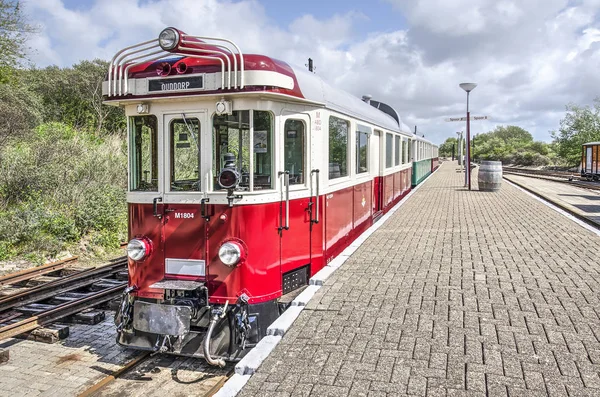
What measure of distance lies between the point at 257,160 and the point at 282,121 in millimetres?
547

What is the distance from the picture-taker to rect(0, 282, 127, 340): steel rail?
6.30 m

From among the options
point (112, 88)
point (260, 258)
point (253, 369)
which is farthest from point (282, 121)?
point (253, 369)

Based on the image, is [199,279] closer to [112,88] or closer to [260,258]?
[260,258]

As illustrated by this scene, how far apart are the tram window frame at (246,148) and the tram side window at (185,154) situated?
8.3 inches

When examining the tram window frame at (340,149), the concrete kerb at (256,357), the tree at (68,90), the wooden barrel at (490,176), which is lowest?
the concrete kerb at (256,357)

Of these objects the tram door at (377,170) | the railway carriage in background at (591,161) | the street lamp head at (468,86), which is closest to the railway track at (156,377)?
the tram door at (377,170)

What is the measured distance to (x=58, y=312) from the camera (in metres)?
6.96

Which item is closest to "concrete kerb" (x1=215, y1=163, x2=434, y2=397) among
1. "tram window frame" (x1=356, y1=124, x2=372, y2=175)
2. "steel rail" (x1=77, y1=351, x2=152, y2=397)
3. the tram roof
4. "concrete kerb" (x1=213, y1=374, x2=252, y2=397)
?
"concrete kerb" (x1=213, y1=374, x2=252, y2=397)

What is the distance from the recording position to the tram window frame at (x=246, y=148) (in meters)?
5.51

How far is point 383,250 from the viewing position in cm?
855

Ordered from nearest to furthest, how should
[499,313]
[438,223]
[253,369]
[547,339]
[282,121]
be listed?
[253,369], [547,339], [499,313], [282,121], [438,223]

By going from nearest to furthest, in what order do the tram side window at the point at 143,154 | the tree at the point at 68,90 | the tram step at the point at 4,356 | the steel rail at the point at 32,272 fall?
the tram step at the point at 4,356 → the tram side window at the point at 143,154 → the steel rail at the point at 32,272 → the tree at the point at 68,90

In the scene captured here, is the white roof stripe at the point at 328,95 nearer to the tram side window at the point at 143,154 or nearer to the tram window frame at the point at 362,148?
the tram window frame at the point at 362,148

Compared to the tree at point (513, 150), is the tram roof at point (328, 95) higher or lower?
lower
